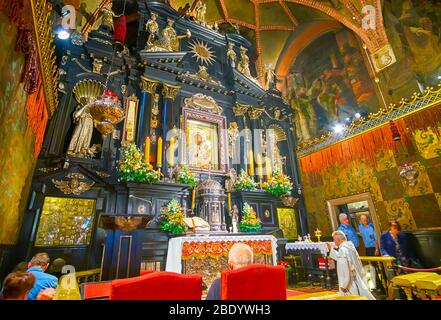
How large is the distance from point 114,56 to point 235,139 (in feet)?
17.4

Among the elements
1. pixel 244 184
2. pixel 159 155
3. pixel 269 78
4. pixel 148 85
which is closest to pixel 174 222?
pixel 159 155

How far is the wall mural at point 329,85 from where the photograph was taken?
10820 millimetres

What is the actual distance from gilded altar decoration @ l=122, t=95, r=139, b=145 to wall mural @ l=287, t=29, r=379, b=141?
8782 millimetres

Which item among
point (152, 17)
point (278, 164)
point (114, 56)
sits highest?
point (152, 17)

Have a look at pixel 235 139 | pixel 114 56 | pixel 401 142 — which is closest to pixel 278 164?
pixel 235 139

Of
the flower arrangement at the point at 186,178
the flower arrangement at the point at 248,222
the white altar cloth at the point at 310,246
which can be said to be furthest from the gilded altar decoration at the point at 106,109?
the white altar cloth at the point at 310,246

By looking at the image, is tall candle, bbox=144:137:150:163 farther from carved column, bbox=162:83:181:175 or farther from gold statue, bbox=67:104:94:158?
gold statue, bbox=67:104:94:158

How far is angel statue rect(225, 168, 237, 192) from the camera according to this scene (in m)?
8.38

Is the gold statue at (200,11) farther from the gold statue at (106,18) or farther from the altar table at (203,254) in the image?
the altar table at (203,254)

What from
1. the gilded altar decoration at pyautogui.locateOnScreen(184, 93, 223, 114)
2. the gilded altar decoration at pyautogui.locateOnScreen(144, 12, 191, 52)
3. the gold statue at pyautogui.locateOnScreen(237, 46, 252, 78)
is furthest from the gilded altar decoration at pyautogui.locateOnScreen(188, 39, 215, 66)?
the gilded altar decoration at pyautogui.locateOnScreen(184, 93, 223, 114)
